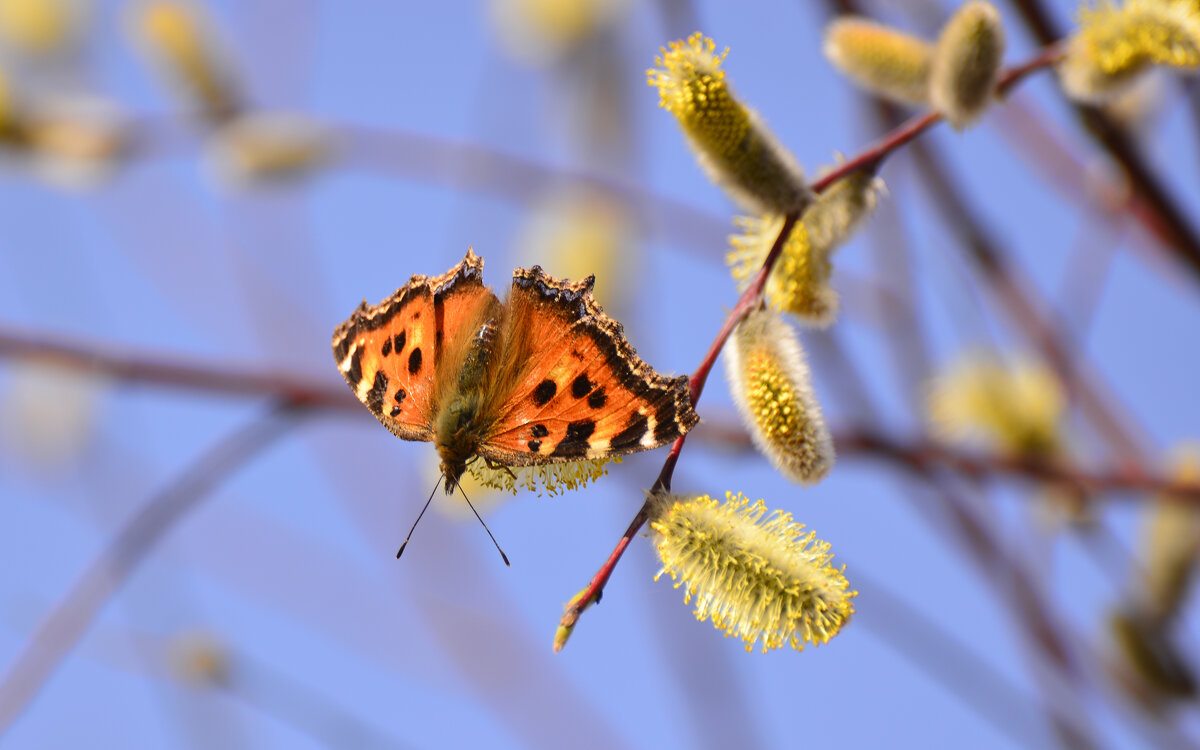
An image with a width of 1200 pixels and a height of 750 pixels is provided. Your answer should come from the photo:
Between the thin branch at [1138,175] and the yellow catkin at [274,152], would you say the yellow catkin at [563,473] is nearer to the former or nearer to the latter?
the thin branch at [1138,175]

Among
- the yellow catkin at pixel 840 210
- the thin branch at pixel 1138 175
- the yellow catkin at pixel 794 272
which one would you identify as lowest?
the yellow catkin at pixel 794 272

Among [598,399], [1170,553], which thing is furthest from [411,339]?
[1170,553]

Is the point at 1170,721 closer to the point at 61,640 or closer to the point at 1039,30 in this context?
the point at 1039,30

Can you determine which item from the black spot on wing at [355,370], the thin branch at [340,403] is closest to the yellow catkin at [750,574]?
the black spot on wing at [355,370]

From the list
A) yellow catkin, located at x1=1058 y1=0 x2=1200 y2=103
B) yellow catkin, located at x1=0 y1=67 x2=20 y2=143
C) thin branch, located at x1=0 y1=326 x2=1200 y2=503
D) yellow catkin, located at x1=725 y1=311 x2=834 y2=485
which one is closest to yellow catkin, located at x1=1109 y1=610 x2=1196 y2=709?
thin branch, located at x1=0 y1=326 x2=1200 y2=503

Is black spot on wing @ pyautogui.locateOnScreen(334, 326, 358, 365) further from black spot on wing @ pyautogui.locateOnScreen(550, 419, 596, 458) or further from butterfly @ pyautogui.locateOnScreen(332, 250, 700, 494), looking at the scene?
black spot on wing @ pyautogui.locateOnScreen(550, 419, 596, 458)

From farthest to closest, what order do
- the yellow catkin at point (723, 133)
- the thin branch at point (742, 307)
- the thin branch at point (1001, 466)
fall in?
the thin branch at point (1001, 466) → the yellow catkin at point (723, 133) → the thin branch at point (742, 307)
